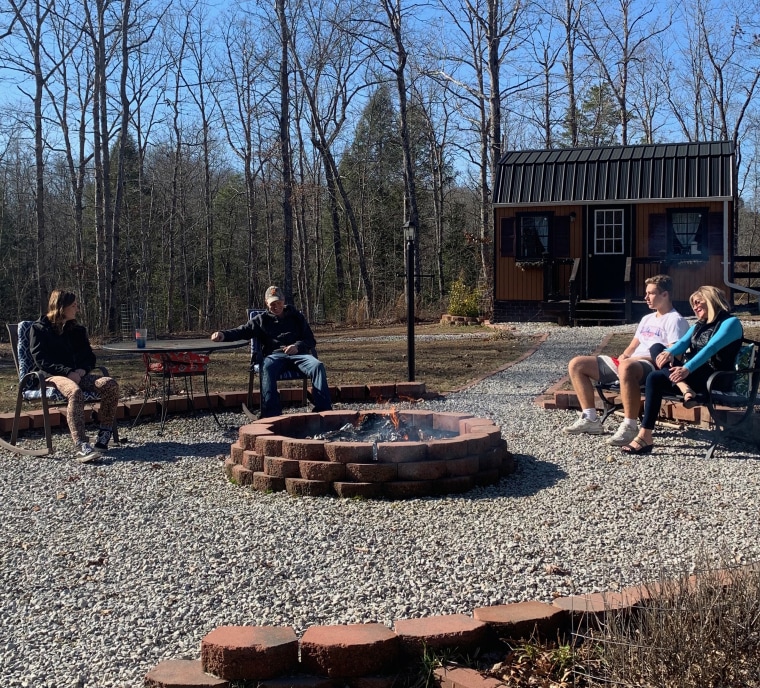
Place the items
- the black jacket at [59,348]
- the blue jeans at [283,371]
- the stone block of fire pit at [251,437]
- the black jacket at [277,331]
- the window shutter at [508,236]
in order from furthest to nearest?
the window shutter at [508,236] → the black jacket at [277,331] → the blue jeans at [283,371] → the black jacket at [59,348] → the stone block of fire pit at [251,437]

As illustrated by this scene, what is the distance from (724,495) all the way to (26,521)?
384 cm

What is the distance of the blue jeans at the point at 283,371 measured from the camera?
260 inches

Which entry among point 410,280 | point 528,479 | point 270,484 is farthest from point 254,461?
point 410,280

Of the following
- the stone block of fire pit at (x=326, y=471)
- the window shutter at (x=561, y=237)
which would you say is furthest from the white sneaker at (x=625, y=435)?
the window shutter at (x=561, y=237)

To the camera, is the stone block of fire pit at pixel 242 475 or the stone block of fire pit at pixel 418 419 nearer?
the stone block of fire pit at pixel 242 475

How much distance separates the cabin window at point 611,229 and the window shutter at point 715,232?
183cm

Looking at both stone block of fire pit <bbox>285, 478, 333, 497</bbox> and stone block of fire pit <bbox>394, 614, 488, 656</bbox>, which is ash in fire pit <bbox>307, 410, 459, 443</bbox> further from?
stone block of fire pit <bbox>394, 614, 488, 656</bbox>

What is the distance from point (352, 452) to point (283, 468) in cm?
44

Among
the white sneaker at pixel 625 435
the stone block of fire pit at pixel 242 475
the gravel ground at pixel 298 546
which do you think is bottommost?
the gravel ground at pixel 298 546

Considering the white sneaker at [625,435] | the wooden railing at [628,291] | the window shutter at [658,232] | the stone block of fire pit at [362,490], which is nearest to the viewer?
the stone block of fire pit at [362,490]

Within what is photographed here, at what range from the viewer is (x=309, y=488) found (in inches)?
186

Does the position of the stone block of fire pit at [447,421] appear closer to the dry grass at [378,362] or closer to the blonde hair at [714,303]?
the blonde hair at [714,303]

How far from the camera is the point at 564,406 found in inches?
291

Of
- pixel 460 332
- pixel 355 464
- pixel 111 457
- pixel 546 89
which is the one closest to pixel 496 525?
pixel 355 464
